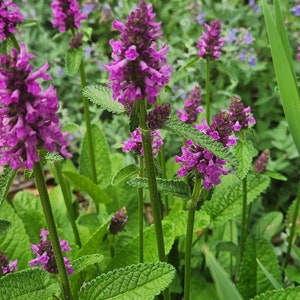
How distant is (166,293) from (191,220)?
0.98ft

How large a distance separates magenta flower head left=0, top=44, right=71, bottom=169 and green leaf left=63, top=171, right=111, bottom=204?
1.26 metres

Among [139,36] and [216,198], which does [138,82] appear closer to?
[139,36]

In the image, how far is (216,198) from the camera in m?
2.36

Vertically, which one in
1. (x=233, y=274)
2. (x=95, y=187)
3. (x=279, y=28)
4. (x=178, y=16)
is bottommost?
(x=233, y=274)

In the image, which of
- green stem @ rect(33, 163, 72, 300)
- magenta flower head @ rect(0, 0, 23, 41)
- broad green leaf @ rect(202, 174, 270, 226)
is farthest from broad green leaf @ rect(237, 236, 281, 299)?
magenta flower head @ rect(0, 0, 23, 41)

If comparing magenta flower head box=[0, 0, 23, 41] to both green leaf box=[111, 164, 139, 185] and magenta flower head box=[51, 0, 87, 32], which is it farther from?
green leaf box=[111, 164, 139, 185]

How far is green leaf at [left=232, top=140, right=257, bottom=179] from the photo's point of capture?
1.72 metres

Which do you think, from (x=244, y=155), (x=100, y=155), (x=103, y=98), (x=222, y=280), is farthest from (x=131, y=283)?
(x=100, y=155)

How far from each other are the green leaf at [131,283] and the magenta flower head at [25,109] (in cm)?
44

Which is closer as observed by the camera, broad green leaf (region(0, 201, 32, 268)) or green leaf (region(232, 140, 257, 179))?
green leaf (region(232, 140, 257, 179))

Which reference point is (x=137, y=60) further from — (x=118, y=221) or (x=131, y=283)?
(x=118, y=221)

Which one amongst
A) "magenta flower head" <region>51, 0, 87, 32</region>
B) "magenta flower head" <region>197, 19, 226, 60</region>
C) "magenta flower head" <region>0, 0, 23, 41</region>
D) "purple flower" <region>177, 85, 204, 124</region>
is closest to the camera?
"magenta flower head" <region>0, 0, 23, 41</region>

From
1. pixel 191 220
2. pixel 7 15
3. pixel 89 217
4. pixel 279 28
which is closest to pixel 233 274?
pixel 89 217

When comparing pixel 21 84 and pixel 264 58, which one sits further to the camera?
pixel 264 58
